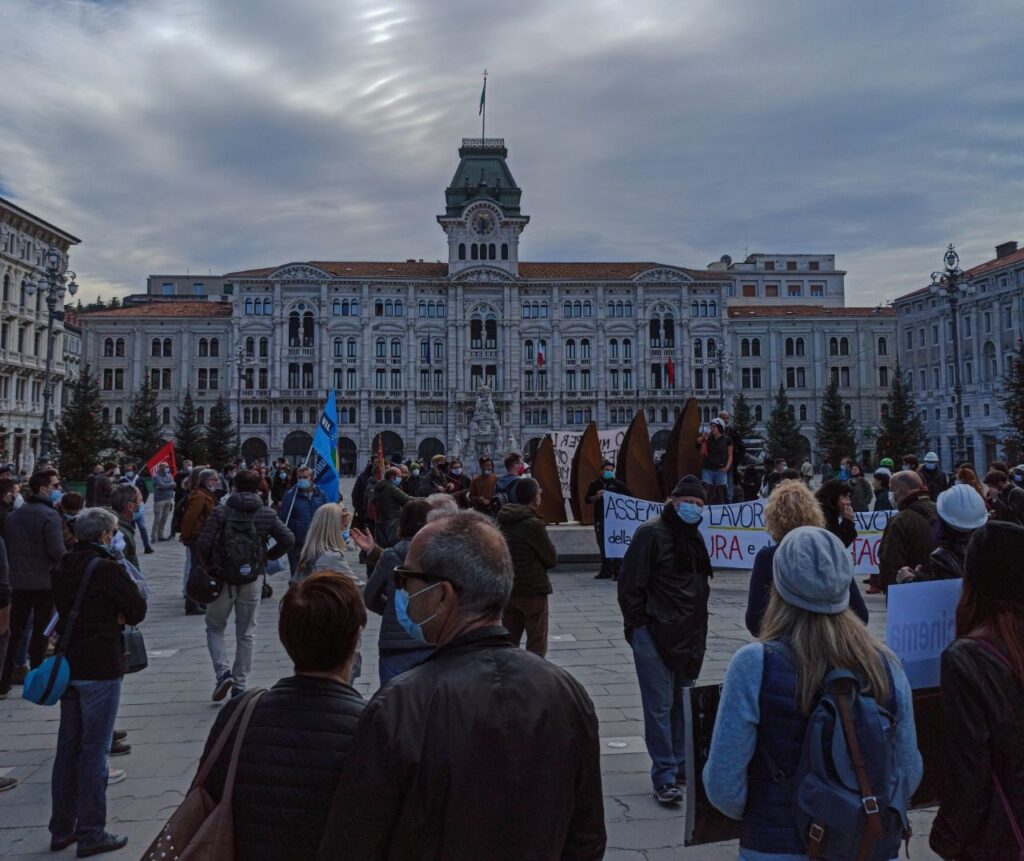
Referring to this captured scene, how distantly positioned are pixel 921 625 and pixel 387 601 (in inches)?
114

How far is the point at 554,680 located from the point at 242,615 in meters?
5.21

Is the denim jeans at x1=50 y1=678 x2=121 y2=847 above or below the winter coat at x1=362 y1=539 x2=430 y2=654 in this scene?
below

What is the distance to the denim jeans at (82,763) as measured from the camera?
4.14 m

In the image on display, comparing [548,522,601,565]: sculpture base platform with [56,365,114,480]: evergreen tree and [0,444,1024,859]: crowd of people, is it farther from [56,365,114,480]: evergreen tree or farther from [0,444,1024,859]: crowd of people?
[56,365,114,480]: evergreen tree

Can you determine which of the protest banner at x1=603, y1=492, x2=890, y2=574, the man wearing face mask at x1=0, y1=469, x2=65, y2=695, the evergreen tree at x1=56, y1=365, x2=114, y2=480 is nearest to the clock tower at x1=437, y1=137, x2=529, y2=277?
the evergreen tree at x1=56, y1=365, x2=114, y2=480

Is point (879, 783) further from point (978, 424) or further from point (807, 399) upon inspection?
point (807, 399)

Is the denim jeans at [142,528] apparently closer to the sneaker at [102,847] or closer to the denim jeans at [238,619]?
the denim jeans at [238,619]

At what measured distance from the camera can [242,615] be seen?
6.59m

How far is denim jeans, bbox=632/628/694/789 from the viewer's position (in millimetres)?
4711

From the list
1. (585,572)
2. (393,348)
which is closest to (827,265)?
(393,348)

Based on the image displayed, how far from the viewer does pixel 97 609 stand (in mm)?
4328

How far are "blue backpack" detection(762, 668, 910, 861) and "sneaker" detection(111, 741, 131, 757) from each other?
487cm

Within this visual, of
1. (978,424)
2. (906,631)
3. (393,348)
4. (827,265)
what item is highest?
(827,265)

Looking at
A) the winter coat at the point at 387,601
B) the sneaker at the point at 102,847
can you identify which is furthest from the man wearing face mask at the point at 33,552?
the winter coat at the point at 387,601
